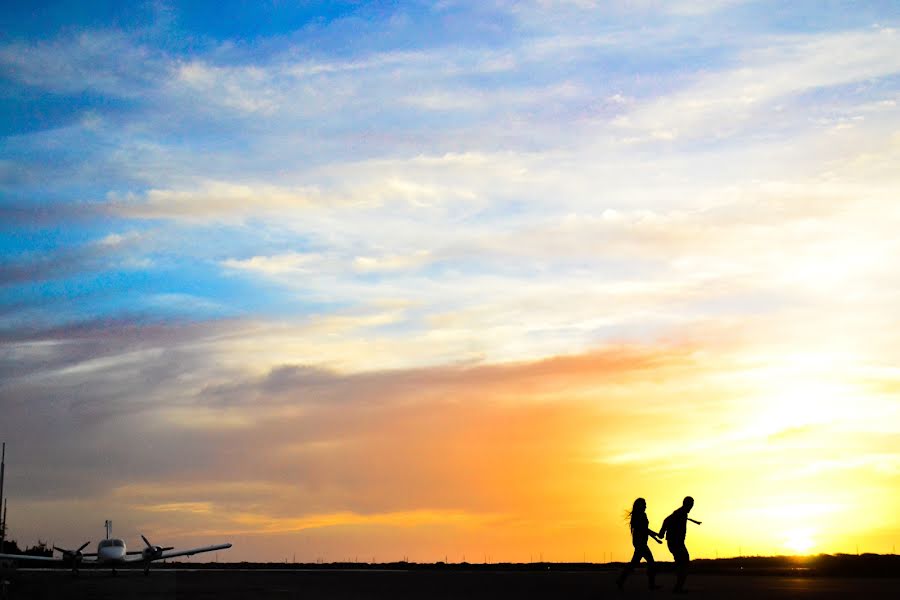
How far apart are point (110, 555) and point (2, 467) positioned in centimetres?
3435

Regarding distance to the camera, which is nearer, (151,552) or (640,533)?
(640,533)

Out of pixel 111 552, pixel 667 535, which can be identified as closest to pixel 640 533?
pixel 667 535

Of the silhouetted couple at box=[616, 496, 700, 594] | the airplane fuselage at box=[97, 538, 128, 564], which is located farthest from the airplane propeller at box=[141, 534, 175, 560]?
the silhouetted couple at box=[616, 496, 700, 594]

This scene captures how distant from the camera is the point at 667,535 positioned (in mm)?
33000

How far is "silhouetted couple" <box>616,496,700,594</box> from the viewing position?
3272 cm

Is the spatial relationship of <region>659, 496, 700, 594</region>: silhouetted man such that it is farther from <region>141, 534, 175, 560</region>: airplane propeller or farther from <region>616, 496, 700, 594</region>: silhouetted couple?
<region>141, 534, 175, 560</region>: airplane propeller

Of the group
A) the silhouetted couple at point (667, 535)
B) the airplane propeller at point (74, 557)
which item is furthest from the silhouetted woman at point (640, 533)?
the airplane propeller at point (74, 557)

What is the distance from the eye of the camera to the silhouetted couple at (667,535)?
32.7m

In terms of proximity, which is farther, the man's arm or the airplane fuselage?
the airplane fuselage

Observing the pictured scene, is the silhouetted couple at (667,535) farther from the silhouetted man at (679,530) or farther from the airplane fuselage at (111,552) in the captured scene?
the airplane fuselage at (111,552)

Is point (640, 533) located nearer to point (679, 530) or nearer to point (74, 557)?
point (679, 530)

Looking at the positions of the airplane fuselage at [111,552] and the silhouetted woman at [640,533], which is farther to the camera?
the airplane fuselage at [111,552]

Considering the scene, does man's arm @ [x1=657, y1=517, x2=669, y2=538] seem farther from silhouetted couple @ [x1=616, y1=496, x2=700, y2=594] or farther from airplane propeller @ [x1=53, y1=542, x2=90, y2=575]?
airplane propeller @ [x1=53, y1=542, x2=90, y2=575]

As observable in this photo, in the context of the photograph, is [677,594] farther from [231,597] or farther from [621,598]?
[231,597]
